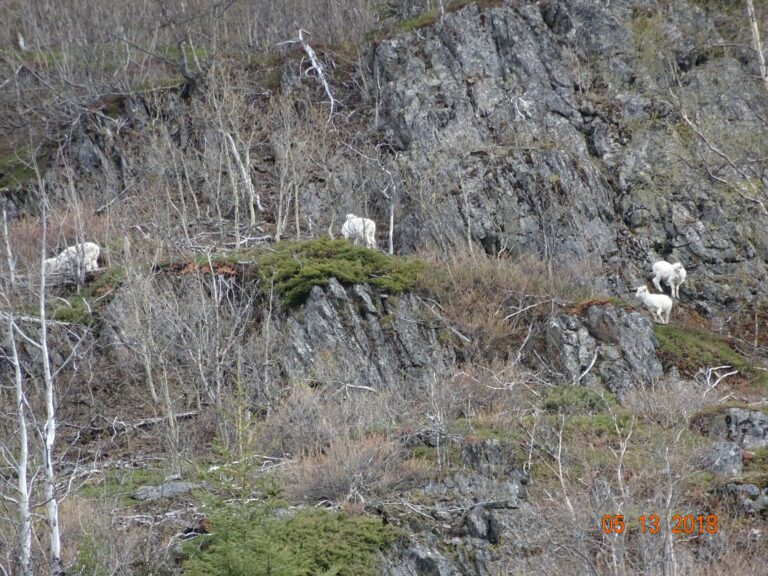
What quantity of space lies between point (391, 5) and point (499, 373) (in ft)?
60.8

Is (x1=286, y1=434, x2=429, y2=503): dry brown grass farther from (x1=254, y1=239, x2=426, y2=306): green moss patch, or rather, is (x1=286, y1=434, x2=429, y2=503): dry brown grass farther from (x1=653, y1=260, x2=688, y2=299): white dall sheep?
(x1=653, y1=260, x2=688, y2=299): white dall sheep

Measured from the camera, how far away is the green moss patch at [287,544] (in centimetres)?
693

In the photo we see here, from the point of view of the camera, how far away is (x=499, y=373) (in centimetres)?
1412

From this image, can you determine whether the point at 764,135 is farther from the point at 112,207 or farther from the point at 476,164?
the point at 112,207

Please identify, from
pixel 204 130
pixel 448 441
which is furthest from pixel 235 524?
pixel 204 130

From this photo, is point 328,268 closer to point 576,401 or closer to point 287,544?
point 576,401

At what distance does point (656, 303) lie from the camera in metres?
17.4

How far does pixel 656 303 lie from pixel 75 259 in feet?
37.4

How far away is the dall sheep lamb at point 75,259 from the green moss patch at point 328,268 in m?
3.32

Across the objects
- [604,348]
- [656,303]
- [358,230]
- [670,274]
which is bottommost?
[604,348]

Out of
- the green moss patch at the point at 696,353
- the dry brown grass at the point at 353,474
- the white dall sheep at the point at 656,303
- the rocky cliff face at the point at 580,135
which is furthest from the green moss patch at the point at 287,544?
the rocky cliff face at the point at 580,135

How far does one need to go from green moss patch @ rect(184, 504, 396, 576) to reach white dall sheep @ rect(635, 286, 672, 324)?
33.5ft

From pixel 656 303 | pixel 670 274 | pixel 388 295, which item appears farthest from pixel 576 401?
pixel 670 274

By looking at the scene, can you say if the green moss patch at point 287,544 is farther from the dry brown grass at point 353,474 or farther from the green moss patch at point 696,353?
the green moss patch at point 696,353
